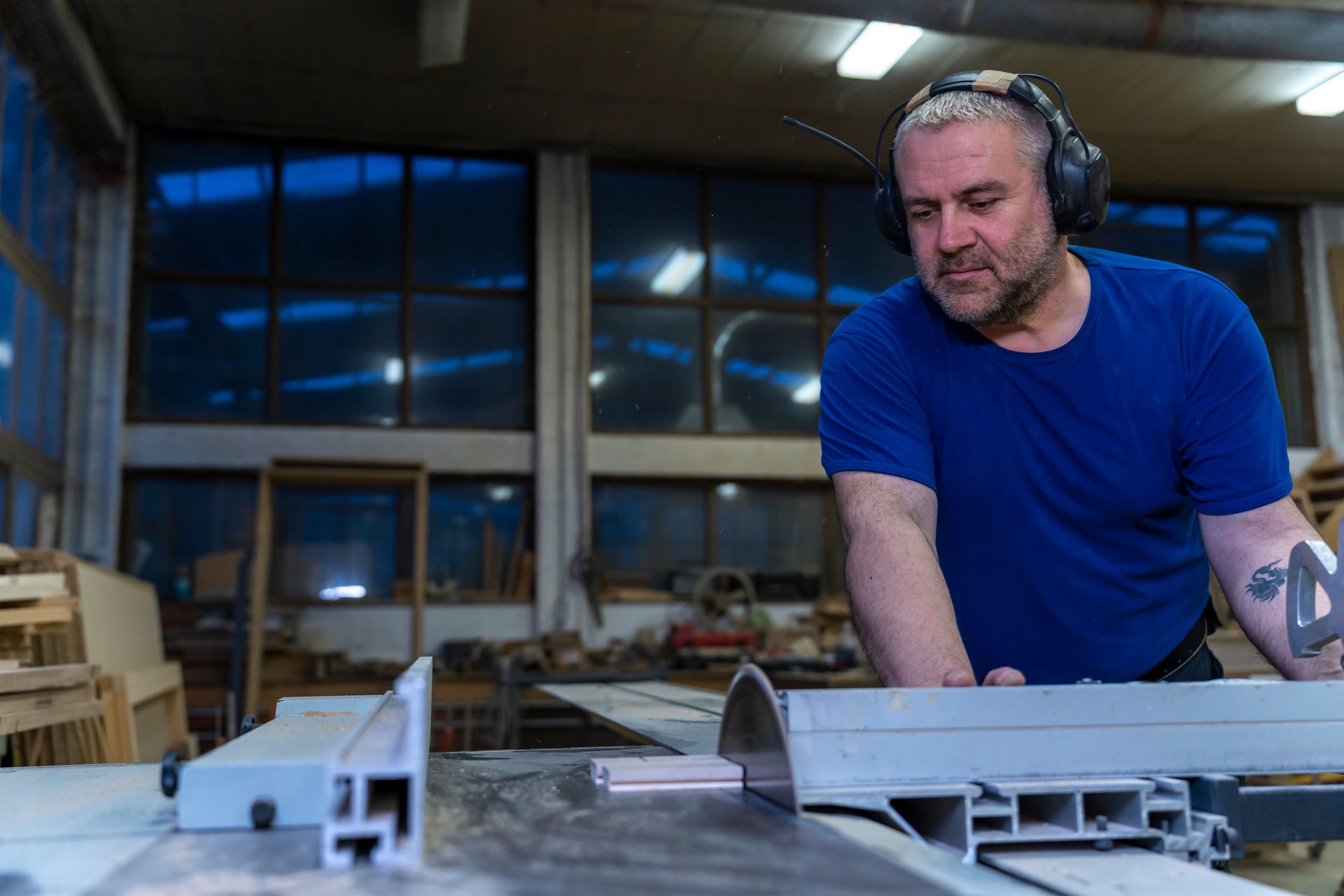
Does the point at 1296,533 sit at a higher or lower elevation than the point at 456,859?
higher

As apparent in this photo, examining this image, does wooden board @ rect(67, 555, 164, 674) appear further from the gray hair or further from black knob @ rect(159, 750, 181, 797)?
the gray hair

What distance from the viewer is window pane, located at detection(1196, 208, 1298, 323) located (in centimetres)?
691

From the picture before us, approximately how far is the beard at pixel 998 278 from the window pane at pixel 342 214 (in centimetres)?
570

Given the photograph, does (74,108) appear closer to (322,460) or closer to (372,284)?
(372,284)

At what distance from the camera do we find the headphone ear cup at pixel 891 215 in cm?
142

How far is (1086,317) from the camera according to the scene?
1.29 meters

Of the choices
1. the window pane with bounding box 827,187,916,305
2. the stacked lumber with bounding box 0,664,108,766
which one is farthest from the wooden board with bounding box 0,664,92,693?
the window pane with bounding box 827,187,916,305

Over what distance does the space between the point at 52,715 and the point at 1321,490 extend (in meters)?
6.73

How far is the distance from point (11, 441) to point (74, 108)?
6.04ft

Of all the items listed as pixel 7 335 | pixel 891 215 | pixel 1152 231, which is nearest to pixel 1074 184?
pixel 891 215

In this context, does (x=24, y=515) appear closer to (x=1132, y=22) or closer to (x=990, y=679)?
(x=990, y=679)

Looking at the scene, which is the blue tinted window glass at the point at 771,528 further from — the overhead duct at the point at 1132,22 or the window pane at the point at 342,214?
the overhead duct at the point at 1132,22

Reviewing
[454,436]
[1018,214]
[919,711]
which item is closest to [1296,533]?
[1018,214]

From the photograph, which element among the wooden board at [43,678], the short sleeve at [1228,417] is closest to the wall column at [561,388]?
the wooden board at [43,678]
